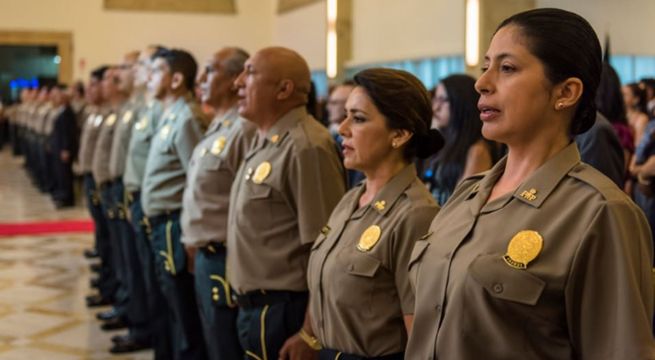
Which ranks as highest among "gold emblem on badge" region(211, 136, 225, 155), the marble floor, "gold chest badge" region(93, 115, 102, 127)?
"gold emblem on badge" region(211, 136, 225, 155)

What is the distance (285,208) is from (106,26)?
48.5 ft

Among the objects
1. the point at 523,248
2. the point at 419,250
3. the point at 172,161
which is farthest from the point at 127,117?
the point at 523,248

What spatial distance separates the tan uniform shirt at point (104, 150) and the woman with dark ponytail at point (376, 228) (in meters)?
3.59

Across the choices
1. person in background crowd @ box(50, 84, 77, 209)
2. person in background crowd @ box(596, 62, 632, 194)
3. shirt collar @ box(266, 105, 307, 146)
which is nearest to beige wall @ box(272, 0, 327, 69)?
person in background crowd @ box(50, 84, 77, 209)

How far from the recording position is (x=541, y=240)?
1.41 meters

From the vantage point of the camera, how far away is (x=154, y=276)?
440 cm

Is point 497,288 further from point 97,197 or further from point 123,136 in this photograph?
point 97,197

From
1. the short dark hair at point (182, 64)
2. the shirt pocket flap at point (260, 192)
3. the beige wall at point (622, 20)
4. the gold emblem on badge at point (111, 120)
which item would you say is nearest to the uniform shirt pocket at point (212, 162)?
the shirt pocket flap at point (260, 192)

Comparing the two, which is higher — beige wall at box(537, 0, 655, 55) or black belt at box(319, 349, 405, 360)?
beige wall at box(537, 0, 655, 55)

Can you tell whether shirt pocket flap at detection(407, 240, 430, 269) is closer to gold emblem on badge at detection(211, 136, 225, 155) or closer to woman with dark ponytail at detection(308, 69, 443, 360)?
woman with dark ponytail at detection(308, 69, 443, 360)

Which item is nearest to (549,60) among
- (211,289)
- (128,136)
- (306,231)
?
(306,231)

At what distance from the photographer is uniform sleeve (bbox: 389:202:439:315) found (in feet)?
6.69

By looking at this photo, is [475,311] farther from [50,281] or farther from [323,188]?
[50,281]

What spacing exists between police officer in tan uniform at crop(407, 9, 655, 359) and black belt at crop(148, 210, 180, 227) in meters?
2.44
